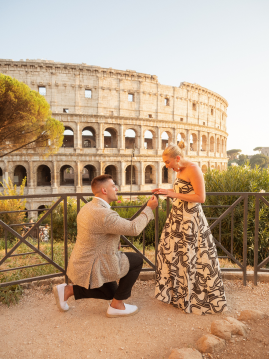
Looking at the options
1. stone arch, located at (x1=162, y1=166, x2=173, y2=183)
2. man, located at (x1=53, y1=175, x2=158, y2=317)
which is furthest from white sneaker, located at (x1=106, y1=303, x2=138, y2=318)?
stone arch, located at (x1=162, y1=166, x2=173, y2=183)

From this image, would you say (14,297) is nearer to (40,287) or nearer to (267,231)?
(40,287)

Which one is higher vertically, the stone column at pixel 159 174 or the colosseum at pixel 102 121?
the colosseum at pixel 102 121

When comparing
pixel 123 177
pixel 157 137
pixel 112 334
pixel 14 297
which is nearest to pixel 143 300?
pixel 112 334

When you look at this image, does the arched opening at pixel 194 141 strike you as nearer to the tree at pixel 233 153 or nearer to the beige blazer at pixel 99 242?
the beige blazer at pixel 99 242

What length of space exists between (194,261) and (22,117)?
14.0 m

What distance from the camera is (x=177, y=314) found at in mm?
2303

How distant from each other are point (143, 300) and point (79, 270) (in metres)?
0.98

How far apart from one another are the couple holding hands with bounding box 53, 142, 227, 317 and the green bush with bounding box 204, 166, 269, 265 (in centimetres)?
333

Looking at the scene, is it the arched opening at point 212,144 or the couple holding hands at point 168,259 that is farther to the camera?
the arched opening at point 212,144

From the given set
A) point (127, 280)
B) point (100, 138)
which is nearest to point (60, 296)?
point (127, 280)

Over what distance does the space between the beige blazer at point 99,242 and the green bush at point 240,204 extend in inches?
160

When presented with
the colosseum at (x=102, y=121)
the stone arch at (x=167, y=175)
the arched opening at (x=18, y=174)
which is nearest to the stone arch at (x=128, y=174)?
the colosseum at (x=102, y=121)

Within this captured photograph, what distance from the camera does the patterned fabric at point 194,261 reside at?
2.26 metres

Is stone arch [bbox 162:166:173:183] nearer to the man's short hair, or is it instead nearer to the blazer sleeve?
the man's short hair
